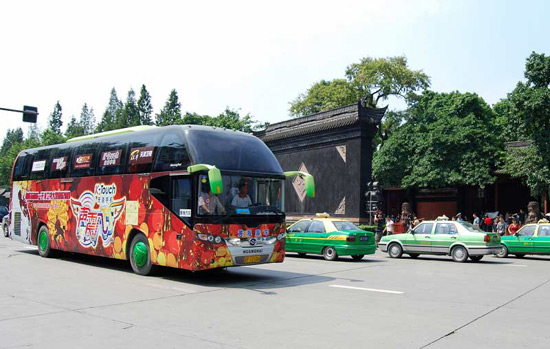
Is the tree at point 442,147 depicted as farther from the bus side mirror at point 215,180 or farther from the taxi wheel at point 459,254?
the bus side mirror at point 215,180

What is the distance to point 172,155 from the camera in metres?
11.5

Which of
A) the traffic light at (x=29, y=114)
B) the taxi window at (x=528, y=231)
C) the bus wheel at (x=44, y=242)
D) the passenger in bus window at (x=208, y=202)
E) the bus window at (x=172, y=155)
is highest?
the traffic light at (x=29, y=114)

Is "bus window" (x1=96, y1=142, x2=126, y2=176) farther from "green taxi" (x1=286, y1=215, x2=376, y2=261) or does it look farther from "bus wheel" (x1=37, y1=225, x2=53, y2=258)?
"green taxi" (x1=286, y1=215, x2=376, y2=261)

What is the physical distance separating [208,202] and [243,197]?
887mm

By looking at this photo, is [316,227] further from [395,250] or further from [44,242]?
[44,242]

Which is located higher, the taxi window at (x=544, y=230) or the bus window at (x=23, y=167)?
the bus window at (x=23, y=167)

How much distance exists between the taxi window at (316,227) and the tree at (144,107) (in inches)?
2702

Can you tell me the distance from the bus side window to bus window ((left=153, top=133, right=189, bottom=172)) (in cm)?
32

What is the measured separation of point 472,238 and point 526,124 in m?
13.1

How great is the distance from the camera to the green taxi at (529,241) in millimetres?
19531

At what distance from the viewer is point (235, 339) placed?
21.4 feet

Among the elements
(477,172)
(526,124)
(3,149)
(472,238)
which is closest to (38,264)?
(472,238)

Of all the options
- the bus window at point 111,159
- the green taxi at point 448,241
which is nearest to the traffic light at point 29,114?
the bus window at point 111,159

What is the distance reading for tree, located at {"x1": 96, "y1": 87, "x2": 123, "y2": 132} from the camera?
3583 inches
